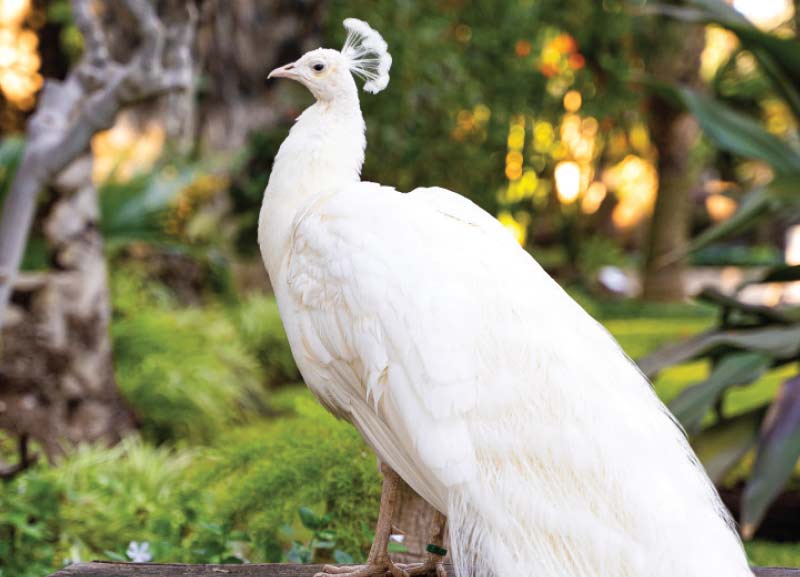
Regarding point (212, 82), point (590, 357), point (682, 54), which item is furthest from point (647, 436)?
point (682, 54)

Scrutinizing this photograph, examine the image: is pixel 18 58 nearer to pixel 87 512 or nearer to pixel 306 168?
pixel 87 512

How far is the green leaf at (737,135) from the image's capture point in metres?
4.88

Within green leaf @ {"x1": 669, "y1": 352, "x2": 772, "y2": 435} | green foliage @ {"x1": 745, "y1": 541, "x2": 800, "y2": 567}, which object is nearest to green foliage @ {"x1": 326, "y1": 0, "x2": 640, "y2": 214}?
green leaf @ {"x1": 669, "y1": 352, "x2": 772, "y2": 435}

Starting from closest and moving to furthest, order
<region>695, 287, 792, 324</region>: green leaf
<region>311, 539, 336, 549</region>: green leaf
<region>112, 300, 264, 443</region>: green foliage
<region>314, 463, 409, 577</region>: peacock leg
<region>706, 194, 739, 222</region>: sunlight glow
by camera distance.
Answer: <region>314, 463, 409, 577</region>: peacock leg
<region>311, 539, 336, 549</region>: green leaf
<region>695, 287, 792, 324</region>: green leaf
<region>112, 300, 264, 443</region>: green foliage
<region>706, 194, 739, 222</region>: sunlight glow

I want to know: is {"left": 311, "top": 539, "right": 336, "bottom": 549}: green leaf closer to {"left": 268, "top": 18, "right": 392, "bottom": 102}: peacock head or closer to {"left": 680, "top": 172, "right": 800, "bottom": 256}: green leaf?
{"left": 268, "top": 18, "right": 392, "bottom": 102}: peacock head

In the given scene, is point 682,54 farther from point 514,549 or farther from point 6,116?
point 514,549

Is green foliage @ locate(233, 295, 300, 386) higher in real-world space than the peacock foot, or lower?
higher

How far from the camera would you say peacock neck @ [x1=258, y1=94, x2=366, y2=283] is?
8.07ft

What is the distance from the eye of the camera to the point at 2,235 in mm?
3930

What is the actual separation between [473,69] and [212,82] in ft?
7.80

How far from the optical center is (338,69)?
249cm

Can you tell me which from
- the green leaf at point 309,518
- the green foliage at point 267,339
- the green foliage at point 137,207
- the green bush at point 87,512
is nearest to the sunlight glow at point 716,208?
the green foliage at point 267,339

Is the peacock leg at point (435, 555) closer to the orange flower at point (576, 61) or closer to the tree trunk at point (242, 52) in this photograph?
the tree trunk at point (242, 52)

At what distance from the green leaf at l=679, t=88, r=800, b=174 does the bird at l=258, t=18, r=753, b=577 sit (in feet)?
9.53
